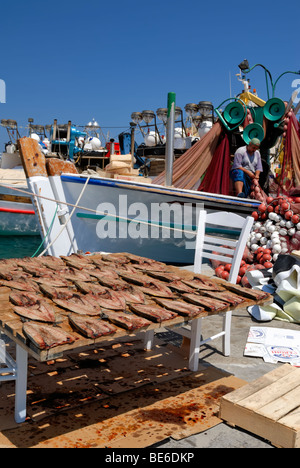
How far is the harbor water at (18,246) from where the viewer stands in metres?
13.4

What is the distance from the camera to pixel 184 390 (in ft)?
10.8

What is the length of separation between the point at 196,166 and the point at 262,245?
2.53 m

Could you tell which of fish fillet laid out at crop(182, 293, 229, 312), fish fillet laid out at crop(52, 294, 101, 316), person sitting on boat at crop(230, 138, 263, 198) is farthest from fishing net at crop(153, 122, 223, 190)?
fish fillet laid out at crop(52, 294, 101, 316)

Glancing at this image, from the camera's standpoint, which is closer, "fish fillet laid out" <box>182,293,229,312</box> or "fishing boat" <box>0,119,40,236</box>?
"fish fillet laid out" <box>182,293,229,312</box>

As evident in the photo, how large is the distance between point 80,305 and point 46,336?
1.50 feet

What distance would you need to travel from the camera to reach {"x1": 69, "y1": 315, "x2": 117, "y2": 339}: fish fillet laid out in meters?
2.10

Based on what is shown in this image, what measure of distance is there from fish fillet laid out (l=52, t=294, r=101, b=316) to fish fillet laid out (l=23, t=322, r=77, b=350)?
0.25 metres

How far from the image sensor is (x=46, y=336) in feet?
6.66

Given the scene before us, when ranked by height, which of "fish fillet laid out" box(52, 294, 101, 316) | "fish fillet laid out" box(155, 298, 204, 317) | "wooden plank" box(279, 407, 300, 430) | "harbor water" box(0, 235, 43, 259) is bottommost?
"harbor water" box(0, 235, 43, 259)

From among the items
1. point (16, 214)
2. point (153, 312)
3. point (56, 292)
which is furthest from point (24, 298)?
point (16, 214)

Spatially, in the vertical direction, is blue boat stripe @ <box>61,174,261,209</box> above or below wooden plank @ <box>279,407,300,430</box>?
above

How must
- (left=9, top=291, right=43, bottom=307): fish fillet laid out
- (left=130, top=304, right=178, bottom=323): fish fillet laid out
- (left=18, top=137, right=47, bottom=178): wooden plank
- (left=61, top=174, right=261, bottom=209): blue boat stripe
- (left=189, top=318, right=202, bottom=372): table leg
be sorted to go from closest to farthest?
(left=130, top=304, right=178, bottom=323): fish fillet laid out < (left=9, top=291, right=43, bottom=307): fish fillet laid out < (left=189, top=318, right=202, bottom=372): table leg < (left=18, top=137, right=47, bottom=178): wooden plank < (left=61, top=174, right=261, bottom=209): blue boat stripe

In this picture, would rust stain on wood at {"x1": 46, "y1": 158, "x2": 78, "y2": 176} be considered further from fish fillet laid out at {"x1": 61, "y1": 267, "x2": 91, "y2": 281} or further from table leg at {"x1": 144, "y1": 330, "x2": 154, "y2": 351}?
fish fillet laid out at {"x1": 61, "y1": 267, "x2": 91, "y2": 281}

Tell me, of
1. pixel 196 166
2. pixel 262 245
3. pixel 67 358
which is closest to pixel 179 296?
pixel 67 358
